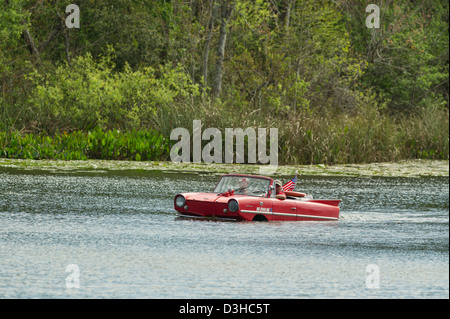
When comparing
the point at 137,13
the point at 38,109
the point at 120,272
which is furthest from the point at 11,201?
the point at 137,13

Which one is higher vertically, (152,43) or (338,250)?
(152,43)

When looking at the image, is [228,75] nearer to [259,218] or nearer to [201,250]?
[259,218]

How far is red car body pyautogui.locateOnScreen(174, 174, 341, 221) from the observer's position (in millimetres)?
15908

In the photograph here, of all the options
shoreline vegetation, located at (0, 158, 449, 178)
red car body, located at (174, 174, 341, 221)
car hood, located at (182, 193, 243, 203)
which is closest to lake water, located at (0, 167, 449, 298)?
red car body, located at (174, 174, 341, 221)

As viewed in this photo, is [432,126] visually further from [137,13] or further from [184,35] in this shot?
[137,13]

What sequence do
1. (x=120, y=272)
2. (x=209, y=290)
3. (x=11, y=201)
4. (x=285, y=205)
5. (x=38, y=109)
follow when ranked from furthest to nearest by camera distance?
1. (x=38, y=109)
2. (x=11, y=201)
3. (x=285, y=205)
4. (x=120, y=272)
5. (x=209, y=290)

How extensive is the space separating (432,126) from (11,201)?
71.7 feet

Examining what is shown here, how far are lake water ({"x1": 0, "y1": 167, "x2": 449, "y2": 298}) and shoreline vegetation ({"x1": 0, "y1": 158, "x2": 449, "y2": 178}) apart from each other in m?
5.50

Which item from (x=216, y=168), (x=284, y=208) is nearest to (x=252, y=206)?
(x=284, y=208)

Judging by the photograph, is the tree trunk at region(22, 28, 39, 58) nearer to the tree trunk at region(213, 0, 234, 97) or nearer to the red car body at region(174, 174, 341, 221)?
the tree trunk at region(213, 0, 234, 97)

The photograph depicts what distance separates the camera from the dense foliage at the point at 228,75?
31.3m

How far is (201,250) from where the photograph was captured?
12.6 metres

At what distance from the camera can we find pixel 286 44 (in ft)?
130

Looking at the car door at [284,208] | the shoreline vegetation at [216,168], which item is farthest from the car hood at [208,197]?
the shoreline vegetation at [216,168]
